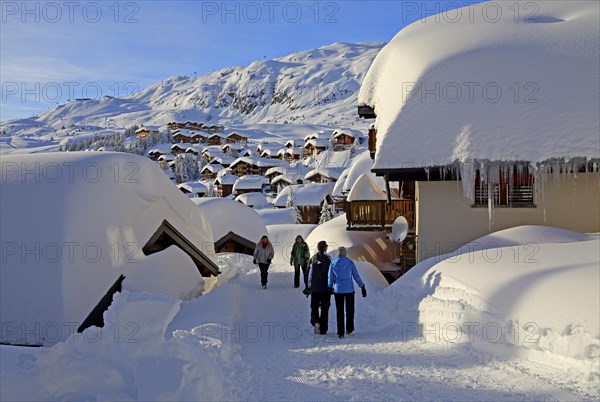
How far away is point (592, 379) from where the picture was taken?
18.0 ft

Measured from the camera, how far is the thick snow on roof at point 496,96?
11.0m

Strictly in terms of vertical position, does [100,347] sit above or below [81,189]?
below

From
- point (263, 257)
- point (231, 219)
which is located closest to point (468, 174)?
point (263, 257)

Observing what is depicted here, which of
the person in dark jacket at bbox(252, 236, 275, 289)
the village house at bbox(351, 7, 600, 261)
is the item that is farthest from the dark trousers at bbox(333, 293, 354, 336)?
the person in dark jacket at bbox(252, 236, 275, 289)

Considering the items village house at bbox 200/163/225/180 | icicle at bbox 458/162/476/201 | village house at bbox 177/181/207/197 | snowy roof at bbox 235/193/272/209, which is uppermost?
village house at bbox 200/163/225/180

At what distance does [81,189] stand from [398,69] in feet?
28.4

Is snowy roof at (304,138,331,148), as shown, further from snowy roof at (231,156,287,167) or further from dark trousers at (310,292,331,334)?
dark trousers at (310,292,331,334)

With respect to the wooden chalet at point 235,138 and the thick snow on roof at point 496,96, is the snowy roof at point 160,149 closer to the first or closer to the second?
the wooden chalet at point 235,138

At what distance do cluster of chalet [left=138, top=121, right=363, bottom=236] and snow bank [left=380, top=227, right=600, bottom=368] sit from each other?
1607 inches

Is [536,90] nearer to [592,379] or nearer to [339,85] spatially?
[592,379]

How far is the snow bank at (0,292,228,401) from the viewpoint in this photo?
4102 mm

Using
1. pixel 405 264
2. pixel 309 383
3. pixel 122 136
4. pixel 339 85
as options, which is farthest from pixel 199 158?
pixel 339 85

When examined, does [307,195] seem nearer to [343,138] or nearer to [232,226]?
[232,226]

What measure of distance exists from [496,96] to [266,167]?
72446mm
